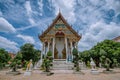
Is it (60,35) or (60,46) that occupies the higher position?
(60,35)

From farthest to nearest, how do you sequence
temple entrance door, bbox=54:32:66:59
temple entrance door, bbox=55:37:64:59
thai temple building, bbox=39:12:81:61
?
temple entrance door, bbox=55:37:64:59 < temple entrance door, bbox=54:32:66:59 < thai temple building, bbox=39:12:81:61

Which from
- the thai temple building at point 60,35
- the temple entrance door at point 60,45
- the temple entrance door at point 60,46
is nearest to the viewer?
the thai temple building at point 60,35

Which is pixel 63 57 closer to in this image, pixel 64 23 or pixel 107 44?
pixel 64 23

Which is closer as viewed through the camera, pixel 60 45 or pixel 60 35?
pixel 60 35

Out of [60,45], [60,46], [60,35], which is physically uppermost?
[60,35]

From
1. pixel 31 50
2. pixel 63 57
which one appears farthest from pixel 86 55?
pixel 31 50

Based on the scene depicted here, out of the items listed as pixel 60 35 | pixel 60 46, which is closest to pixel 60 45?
pixel 60 46

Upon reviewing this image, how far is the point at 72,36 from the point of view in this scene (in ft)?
61.5

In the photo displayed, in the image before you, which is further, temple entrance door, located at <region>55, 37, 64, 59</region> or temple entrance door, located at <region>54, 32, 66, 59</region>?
temple entrance door, located at <region>55, 37, 64, 59</region>

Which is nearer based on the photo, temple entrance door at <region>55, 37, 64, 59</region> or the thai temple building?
the thai temple building

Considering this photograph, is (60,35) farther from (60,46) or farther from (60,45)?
(60,46)

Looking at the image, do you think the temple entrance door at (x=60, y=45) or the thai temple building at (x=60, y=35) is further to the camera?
the temple entrance door at (x=60, y=45)

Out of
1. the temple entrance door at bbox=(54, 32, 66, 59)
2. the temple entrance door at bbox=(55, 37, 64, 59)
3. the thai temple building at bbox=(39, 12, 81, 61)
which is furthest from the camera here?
the temple entrance door at bbox=(55, 37, 64, 59)

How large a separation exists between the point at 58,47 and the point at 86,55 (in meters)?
7.69
